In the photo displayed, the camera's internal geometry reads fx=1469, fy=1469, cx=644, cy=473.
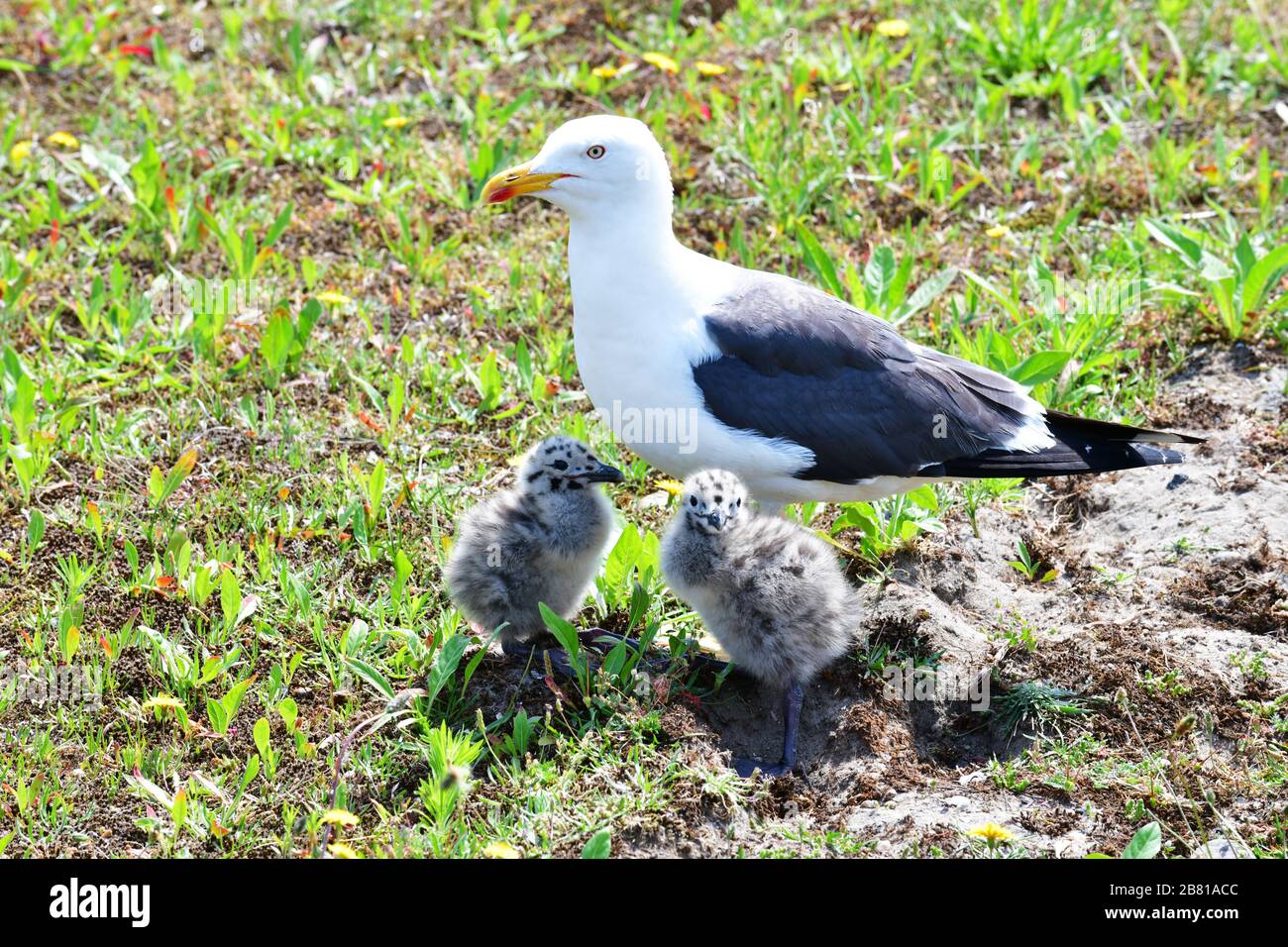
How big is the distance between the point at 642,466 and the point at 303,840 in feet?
7.13

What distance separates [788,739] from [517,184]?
217 cm

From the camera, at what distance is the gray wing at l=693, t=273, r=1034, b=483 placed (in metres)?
4.95

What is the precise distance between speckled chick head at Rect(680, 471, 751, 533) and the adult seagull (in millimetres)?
367

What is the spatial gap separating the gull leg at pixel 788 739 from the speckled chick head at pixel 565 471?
87 centimetres

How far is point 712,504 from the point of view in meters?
4.48

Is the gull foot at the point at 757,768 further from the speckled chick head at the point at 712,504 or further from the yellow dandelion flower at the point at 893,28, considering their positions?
the yellow dandelion flower at the point at 893,28

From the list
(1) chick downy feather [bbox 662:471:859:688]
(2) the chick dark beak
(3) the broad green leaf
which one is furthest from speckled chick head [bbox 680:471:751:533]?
(3) the broad green leaf

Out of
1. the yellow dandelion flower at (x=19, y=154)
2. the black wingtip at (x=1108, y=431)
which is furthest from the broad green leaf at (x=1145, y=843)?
the yellow dandelion flower at (x=19, y=154)

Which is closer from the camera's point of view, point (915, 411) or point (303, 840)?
point (303, 840)

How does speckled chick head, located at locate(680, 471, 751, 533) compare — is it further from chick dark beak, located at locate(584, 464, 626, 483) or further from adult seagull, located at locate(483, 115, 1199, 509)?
adult seagull, located at locate(483, 115, 1199, 509)

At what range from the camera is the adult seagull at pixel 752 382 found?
495 cm

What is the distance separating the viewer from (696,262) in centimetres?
529
